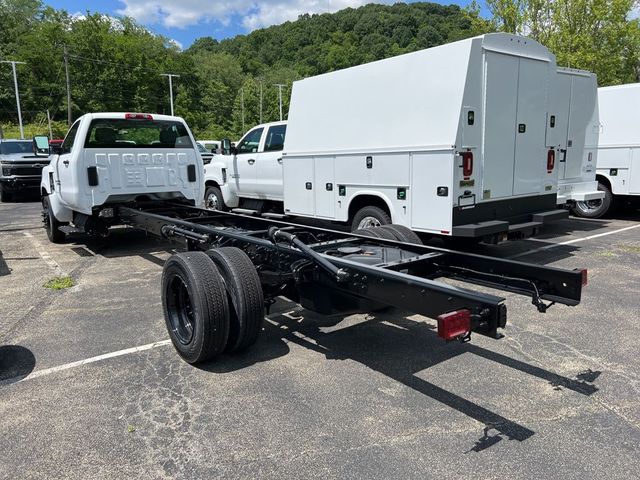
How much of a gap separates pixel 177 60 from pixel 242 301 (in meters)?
84.5

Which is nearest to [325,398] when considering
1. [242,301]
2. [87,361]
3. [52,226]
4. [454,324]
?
[242,301]

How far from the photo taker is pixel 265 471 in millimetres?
2795

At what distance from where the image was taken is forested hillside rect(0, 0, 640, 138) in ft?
203

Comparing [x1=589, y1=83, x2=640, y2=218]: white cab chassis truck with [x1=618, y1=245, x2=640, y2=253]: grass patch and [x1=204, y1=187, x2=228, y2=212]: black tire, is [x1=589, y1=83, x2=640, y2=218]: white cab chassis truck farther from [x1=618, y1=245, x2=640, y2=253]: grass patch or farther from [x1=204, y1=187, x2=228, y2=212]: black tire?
[x1=204, y1=187, x2=228, y2=212]: black tire

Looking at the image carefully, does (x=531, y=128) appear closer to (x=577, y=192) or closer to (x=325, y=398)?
(x=577, y=192)

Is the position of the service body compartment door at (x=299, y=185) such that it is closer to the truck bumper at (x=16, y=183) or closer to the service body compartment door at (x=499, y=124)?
the service body compartment door at (x=499, y=124)

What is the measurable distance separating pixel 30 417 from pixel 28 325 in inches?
80.1

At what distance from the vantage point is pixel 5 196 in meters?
17.5

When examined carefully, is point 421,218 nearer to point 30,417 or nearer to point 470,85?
point 470,85

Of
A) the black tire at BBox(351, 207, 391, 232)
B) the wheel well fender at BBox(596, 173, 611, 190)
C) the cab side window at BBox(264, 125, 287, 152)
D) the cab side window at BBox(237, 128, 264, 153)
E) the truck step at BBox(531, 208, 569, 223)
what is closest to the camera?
the truck step at BBox(531, 208, 569, 223)

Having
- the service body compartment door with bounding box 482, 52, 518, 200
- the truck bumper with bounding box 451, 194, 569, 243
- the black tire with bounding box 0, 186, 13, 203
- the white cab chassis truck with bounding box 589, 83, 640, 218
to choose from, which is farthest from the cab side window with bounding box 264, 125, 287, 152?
the black tire with bounding box 0, 186, 13, 203

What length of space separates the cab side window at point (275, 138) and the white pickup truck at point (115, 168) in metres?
2.32

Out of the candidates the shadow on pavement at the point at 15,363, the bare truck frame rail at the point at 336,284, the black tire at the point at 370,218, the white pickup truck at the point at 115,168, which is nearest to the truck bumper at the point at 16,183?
the white pickup truck at the point at 115,168

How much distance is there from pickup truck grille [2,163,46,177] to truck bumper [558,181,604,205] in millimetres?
15617
